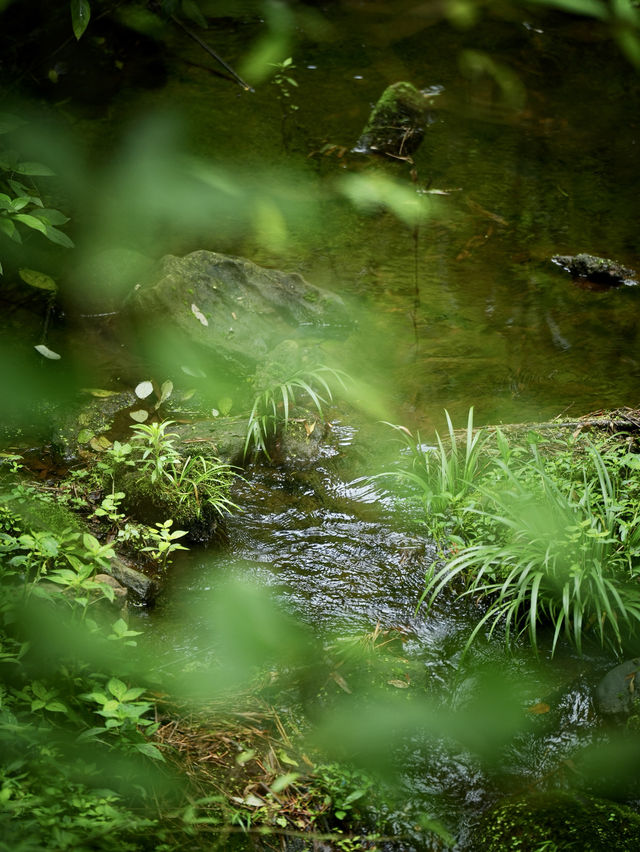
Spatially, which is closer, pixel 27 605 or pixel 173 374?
pixel 27 605

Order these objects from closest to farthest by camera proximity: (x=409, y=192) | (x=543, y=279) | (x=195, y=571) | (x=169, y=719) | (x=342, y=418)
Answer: (x=169, y=719)
(x=195, y=571)
(x=342, y=418)
(x=543, y=279)
(x=409, y=192)

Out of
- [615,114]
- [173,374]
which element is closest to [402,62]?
[615,114]

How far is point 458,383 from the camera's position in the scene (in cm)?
420

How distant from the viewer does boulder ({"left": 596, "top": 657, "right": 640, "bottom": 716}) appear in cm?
242

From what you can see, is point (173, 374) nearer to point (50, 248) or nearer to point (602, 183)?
point (50, 248)

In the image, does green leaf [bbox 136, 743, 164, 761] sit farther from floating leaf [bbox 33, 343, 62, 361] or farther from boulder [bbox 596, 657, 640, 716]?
floating leaf [bbox 33, 343, 62, 361]

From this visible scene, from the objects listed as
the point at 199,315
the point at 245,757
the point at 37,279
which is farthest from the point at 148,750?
the point at 37,279

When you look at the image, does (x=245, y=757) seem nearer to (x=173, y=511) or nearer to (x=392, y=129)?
(x=173, y=511)

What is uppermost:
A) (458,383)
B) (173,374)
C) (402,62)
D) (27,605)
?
(402,62)

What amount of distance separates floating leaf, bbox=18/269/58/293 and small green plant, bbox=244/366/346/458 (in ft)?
4.76

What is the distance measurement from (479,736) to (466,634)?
45 centimetres

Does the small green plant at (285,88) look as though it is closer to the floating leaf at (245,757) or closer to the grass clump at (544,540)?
the grass clump at (544,540)

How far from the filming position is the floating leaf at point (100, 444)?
367 cm

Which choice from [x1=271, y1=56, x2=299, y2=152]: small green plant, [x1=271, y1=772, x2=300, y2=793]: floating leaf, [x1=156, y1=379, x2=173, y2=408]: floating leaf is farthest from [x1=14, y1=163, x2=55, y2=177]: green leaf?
[x1=271, y1=56, x2=299, y2=152]: small green plant
